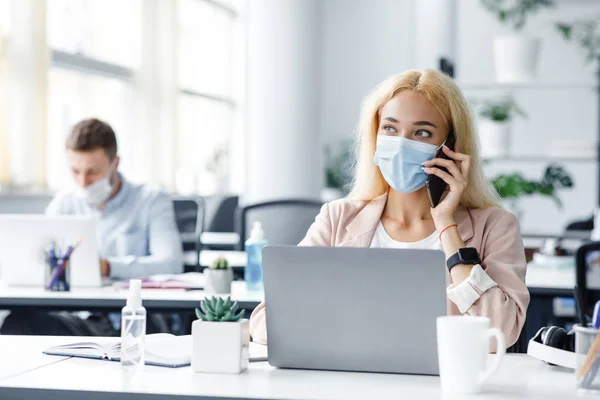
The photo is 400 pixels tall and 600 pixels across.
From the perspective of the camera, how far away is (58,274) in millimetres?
2695

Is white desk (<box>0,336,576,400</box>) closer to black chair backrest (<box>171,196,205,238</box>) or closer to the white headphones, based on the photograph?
the white headphones

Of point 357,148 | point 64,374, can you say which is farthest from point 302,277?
point 357,148

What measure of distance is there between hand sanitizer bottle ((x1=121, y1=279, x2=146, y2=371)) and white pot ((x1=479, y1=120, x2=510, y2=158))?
4027 millimetres

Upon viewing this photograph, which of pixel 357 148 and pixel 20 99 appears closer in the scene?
pixel 357 148

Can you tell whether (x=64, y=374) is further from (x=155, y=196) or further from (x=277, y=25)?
(x=277, y=25)

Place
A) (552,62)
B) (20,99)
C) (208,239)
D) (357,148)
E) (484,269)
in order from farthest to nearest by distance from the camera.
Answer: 1. (552,62)
2. (208,239)
3. (20,99)
4. (357,148)
5. (484,269)

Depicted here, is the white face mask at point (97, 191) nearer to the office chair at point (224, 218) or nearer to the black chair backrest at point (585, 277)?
the black chair backrest at point (585, 277)

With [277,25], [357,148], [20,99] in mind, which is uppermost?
[277,25]

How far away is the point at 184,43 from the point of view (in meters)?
7.90

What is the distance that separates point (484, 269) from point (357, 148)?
51 cm

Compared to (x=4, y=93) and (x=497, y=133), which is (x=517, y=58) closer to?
(x=497, y=133)

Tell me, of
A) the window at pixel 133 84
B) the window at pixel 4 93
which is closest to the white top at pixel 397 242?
the window at pixel 133 84

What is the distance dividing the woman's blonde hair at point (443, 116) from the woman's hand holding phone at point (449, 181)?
0.05 meters

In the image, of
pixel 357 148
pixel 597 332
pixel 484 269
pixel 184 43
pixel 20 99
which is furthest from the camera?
pixel 184 43
